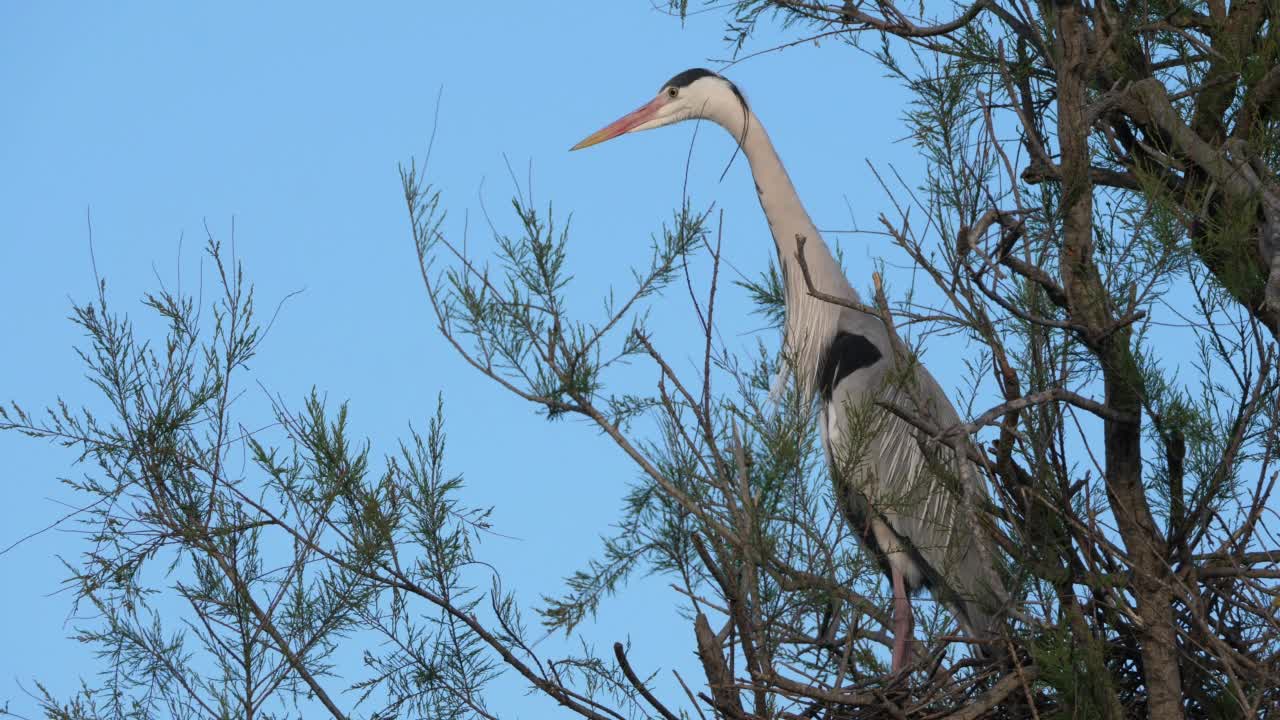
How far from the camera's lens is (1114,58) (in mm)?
2283

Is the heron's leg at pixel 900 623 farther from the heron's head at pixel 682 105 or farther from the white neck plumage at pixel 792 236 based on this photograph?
the heron's head at pixel 682 105

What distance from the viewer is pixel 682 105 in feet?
12.0

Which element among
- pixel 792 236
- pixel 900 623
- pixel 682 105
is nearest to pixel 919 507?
pixel 900 623

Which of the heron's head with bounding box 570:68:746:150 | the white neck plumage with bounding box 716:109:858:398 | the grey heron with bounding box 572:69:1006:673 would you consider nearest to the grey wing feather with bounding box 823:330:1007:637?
the grey heron with bounding box 572:69:1006:673

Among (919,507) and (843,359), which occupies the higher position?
(843,359)

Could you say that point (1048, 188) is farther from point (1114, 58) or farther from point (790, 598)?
point (790, 598)

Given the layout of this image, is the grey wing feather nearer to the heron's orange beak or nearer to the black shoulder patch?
the black shoulder patch

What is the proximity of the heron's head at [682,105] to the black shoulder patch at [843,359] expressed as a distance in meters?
0.66

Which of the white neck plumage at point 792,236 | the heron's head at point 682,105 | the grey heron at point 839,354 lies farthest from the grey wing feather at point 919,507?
the heron's head at point 682,105

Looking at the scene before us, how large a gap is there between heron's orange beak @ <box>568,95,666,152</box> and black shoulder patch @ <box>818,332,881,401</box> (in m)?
0.79

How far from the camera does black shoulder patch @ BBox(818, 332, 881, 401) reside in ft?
10.9

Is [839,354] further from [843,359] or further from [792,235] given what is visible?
[792,235]

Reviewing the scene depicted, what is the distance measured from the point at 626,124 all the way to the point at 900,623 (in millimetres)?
1536

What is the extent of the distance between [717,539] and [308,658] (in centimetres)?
81
